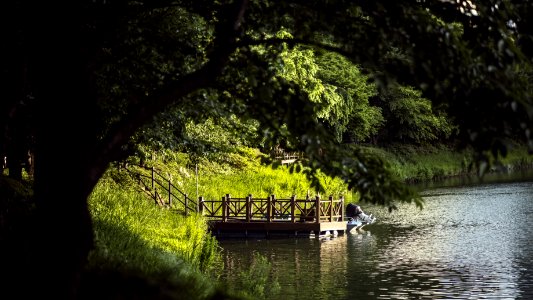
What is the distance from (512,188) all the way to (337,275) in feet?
88.0

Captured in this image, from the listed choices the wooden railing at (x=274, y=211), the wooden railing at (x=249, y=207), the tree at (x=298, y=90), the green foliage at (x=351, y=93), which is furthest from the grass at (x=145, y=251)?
the green foliage at (x=351, y=93)

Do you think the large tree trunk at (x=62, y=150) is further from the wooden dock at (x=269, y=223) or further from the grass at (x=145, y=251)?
the wooden dock at (x=269, y=223)

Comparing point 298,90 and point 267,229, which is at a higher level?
point 298,90

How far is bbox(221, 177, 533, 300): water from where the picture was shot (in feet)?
61.9

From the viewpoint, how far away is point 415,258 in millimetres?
23766

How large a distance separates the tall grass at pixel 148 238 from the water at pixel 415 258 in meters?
1.53

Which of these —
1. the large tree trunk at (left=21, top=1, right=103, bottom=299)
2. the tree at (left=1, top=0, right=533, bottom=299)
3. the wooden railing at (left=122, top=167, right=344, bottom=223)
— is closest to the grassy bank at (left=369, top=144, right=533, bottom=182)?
the wooden railing at (left=122, top=167, right=344, bottom=223)

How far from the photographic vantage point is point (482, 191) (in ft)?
145

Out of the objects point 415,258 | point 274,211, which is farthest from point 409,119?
point 415,258

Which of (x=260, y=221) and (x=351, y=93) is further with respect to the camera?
(x=351, y=93)

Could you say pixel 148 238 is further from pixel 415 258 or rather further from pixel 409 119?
pixel 409 119

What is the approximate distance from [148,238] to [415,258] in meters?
10.3

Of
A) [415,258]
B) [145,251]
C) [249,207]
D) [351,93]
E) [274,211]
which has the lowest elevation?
[415,258]

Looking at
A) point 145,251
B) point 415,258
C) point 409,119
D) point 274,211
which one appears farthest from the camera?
point 409,119
